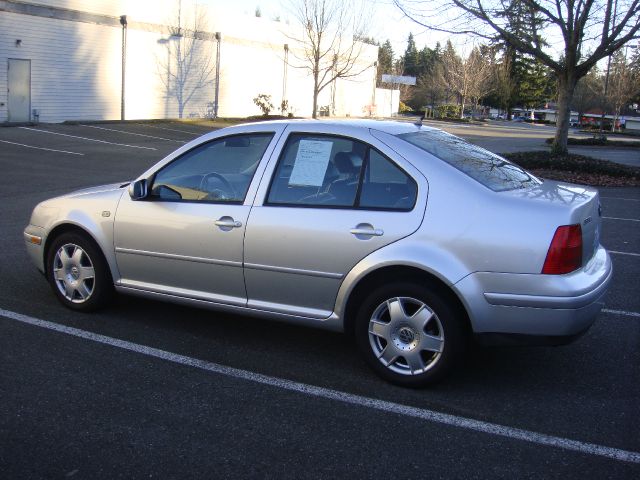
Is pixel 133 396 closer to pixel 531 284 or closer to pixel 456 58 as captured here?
pixel 531 284

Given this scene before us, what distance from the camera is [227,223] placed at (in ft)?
16.1

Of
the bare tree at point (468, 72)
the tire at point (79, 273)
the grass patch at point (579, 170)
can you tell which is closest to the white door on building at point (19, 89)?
the grass patch at point (579, 170)

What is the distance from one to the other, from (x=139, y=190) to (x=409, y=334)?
7.46 feet

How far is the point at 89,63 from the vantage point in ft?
102

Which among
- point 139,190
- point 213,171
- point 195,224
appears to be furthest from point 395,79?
point 195,224

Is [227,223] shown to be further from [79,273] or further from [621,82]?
[621,82]

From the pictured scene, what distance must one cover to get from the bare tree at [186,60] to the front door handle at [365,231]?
3304 centimetres

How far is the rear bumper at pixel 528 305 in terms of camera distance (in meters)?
4.11

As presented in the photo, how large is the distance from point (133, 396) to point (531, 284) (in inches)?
94.4

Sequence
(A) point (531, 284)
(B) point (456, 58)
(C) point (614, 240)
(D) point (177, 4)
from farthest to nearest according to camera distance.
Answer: (B) point (456, 58), (D) point (177, 4), (C) point (614, 240), (A) point (531, 284)

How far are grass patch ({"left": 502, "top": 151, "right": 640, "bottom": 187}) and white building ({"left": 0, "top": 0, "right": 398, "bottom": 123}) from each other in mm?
19018

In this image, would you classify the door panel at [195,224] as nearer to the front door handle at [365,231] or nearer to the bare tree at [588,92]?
the front door handle at [365,231]

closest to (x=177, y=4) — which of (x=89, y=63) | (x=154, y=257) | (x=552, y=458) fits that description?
(x=89, y=63)

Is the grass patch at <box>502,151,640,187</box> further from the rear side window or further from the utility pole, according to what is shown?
the utility pole
